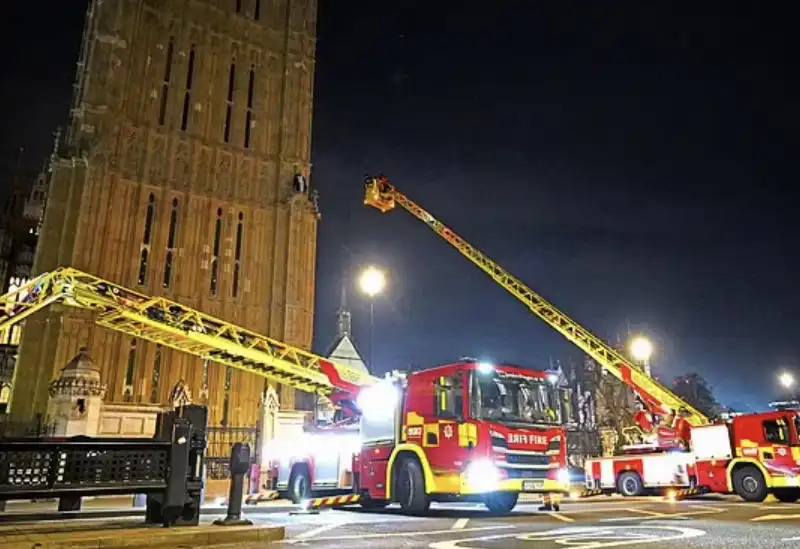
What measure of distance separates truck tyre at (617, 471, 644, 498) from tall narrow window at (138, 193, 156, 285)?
2533 centimetres

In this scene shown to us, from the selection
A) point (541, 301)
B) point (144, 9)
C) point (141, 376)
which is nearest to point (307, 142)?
point (144, 9)

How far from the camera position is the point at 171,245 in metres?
34.9

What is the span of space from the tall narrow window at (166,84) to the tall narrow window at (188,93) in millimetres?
1000

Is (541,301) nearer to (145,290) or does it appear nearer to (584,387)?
(145,290)

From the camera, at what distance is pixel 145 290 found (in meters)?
33.1

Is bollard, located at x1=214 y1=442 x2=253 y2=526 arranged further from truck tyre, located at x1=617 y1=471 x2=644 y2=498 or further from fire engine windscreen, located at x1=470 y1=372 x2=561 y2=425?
truck tyre, located at x1=617 y1=471 x2=644 y2=498

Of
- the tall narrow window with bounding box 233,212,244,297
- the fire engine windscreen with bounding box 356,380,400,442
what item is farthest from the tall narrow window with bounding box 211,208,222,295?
the fire engine windscreen with bounding box 356,380,400,442

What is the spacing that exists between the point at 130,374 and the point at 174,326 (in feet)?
56.7

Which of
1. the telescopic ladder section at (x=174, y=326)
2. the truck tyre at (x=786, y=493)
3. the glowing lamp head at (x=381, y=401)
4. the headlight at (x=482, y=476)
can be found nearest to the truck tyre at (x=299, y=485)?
the glowing lamp head at (x=381, y=401)

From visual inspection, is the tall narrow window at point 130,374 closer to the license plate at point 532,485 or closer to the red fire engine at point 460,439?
the red fire engine at point 460,439

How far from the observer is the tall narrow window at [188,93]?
121 ft

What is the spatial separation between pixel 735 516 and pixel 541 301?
16213mm

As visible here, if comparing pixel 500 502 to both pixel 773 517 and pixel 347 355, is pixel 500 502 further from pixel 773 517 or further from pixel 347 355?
pixel 347 355

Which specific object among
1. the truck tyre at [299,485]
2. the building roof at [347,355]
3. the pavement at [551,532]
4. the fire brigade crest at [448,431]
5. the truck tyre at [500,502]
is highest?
the building roof at [347,355]
